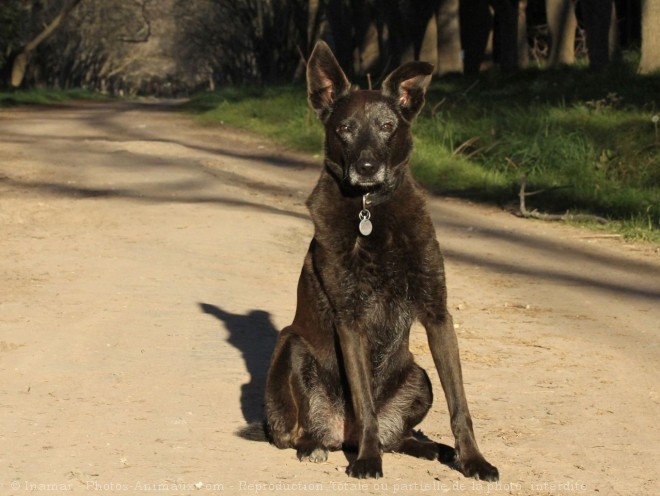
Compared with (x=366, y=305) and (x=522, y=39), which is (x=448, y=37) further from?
(x=366, y=305)

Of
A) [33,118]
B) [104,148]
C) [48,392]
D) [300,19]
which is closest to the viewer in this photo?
[48,392]

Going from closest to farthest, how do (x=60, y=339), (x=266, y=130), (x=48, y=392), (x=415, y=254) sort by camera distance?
(x=415, y=254) → (x=48, y=392) → (x=60, y=339) → (x=266, y=130)

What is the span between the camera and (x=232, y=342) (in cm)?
768

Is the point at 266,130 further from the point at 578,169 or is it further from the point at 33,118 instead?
the point at 578,169

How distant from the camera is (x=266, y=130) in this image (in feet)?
74.8

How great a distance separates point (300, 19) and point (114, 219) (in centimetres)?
3252

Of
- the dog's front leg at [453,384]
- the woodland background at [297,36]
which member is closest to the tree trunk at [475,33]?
the woodland background at [297,36]

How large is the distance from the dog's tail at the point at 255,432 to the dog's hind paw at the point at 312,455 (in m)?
0.29

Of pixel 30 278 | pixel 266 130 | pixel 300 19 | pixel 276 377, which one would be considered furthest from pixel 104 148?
pixel 300 19

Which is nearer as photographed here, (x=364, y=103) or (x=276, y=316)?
(x=364, y=103)

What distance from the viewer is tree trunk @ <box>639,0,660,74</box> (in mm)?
20047

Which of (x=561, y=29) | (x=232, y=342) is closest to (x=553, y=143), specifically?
(x=561, y=29)

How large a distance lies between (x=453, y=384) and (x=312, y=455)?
687 mm

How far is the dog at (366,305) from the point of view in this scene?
17.4 ft
